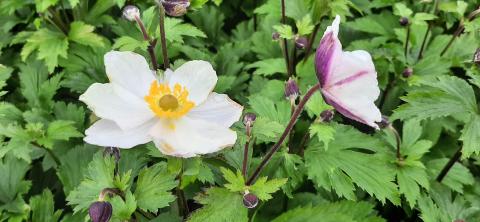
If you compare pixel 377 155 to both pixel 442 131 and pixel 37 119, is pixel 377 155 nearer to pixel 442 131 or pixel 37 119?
pixel 442 131

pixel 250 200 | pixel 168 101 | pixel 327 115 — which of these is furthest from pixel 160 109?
pixel 327 115

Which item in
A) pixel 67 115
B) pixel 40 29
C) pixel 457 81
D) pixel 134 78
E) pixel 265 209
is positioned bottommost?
pixel 265 209

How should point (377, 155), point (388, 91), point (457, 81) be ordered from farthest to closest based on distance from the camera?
1. point (388, 91)
2. point (377, 155)
3. point (457, 81)

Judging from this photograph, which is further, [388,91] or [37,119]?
[388,91]

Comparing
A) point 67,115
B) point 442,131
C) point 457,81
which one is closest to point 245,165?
point 457,81

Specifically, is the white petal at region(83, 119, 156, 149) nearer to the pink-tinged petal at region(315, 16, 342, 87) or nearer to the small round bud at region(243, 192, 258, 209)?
the small round bud at region(243, 192, 258, 209)

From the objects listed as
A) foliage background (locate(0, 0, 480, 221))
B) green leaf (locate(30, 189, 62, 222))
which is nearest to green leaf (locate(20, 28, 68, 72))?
foliage background (locate(0, 0, 480, 221))
